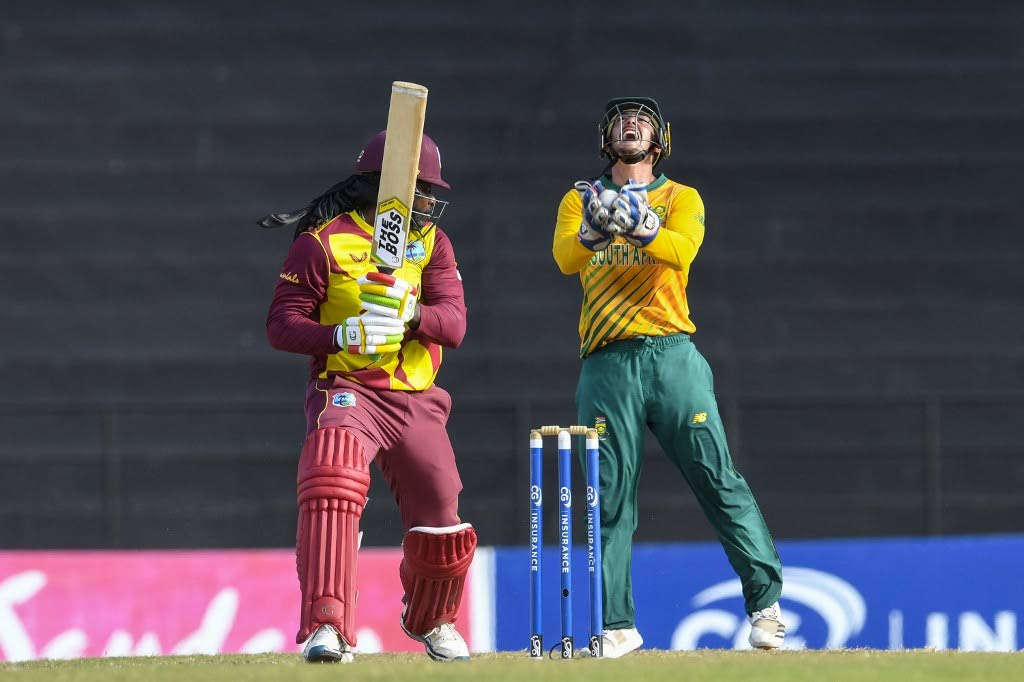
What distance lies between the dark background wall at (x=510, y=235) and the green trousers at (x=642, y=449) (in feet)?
12.3

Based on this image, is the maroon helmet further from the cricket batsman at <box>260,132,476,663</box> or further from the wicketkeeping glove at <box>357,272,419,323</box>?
the wicketkeeping glove at <box>357,272,419,323</box>

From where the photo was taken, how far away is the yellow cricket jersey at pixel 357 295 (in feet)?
17.1

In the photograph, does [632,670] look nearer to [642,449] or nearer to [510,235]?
[642,449]

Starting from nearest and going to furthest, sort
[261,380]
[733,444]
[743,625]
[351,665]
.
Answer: [351,665]
[743,625]
[733,444]
[261,380]

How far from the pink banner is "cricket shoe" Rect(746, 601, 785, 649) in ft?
6.61

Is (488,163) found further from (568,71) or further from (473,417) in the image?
(473,417)

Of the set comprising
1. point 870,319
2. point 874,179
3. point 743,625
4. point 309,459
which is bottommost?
point 743,625

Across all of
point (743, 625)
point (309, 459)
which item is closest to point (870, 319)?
point (743, 625)

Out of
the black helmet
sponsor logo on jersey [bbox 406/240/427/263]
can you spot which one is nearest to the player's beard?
the black helmet

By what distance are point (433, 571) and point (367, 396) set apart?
0.54 m

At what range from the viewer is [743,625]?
7223mm

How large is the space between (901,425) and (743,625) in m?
2.68

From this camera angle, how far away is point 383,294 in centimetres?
502

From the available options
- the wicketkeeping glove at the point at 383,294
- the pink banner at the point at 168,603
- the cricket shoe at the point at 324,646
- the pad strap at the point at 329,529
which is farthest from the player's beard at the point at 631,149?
the pink banner at the point at 168,603
